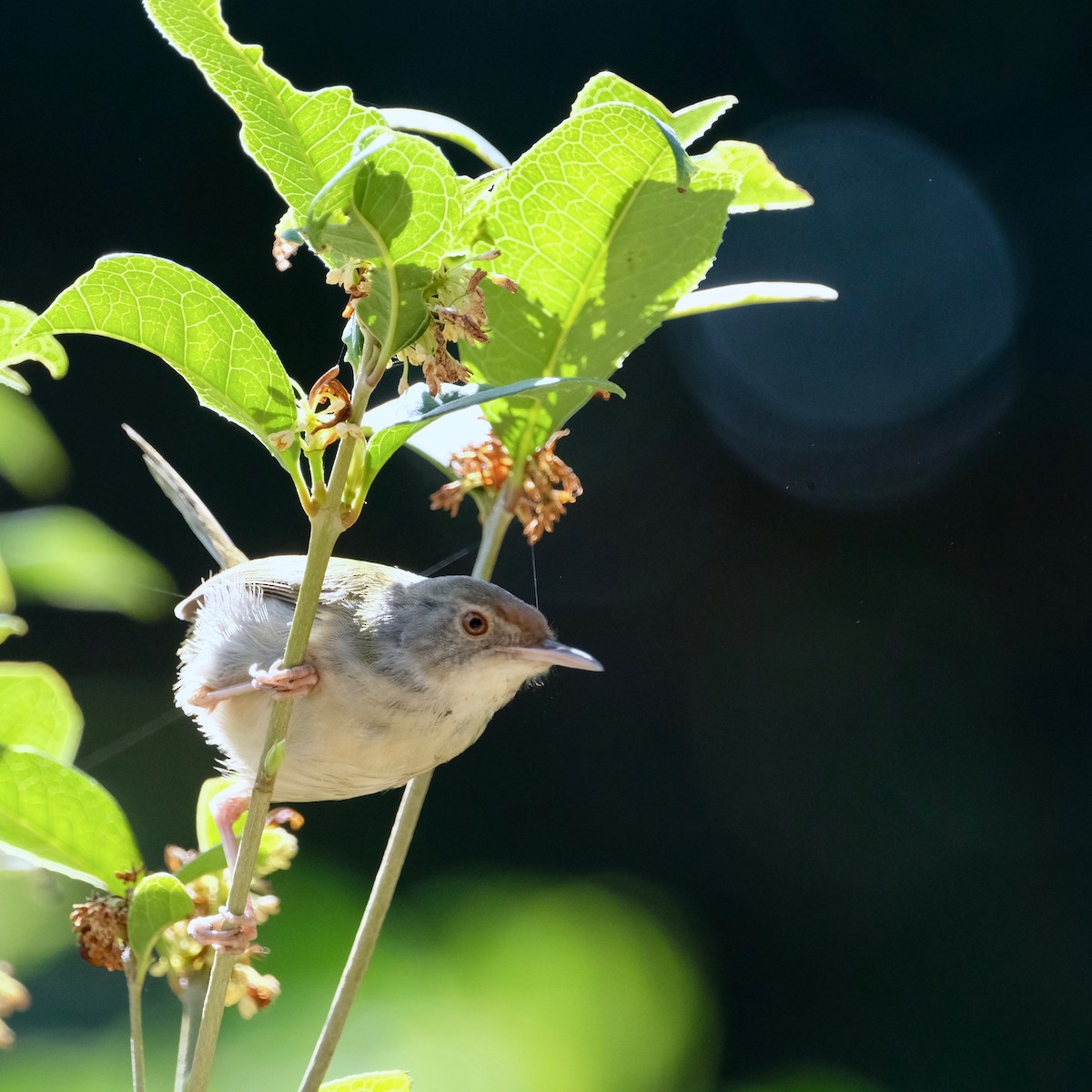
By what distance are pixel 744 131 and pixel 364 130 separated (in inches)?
172

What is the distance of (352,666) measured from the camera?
139 cm

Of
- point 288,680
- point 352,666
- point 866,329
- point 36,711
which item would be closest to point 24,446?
point 36,711

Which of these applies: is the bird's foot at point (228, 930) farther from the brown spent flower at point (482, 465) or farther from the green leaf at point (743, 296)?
the green leaf at point (743, 296)

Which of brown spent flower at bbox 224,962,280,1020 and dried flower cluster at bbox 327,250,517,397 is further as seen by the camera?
brown spent flower at bbox 224,962,280,1020

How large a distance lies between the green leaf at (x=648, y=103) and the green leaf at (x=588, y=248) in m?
0.01

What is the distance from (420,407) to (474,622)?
0.76 meters

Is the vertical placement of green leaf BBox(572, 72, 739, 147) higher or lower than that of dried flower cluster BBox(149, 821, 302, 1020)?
higher

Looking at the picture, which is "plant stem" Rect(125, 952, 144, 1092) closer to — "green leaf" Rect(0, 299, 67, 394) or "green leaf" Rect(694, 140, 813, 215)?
"green leaf" Rect(0, 299, 67, 394)

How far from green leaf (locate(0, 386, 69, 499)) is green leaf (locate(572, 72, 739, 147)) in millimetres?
771

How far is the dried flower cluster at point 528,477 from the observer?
47.2 inches

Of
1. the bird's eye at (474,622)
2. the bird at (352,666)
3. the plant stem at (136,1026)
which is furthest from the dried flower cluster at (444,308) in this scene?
the bird's eye at (474,622)

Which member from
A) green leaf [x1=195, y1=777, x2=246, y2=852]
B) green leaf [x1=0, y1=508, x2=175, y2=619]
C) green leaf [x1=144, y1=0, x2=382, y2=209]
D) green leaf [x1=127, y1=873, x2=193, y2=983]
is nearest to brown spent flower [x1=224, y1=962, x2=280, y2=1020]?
green leaf [x1=127, y1=873, x2=193, y2=983]

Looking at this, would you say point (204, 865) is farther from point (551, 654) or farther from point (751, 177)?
point (751, 177)

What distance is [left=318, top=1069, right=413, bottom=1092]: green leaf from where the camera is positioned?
1.05 metres
